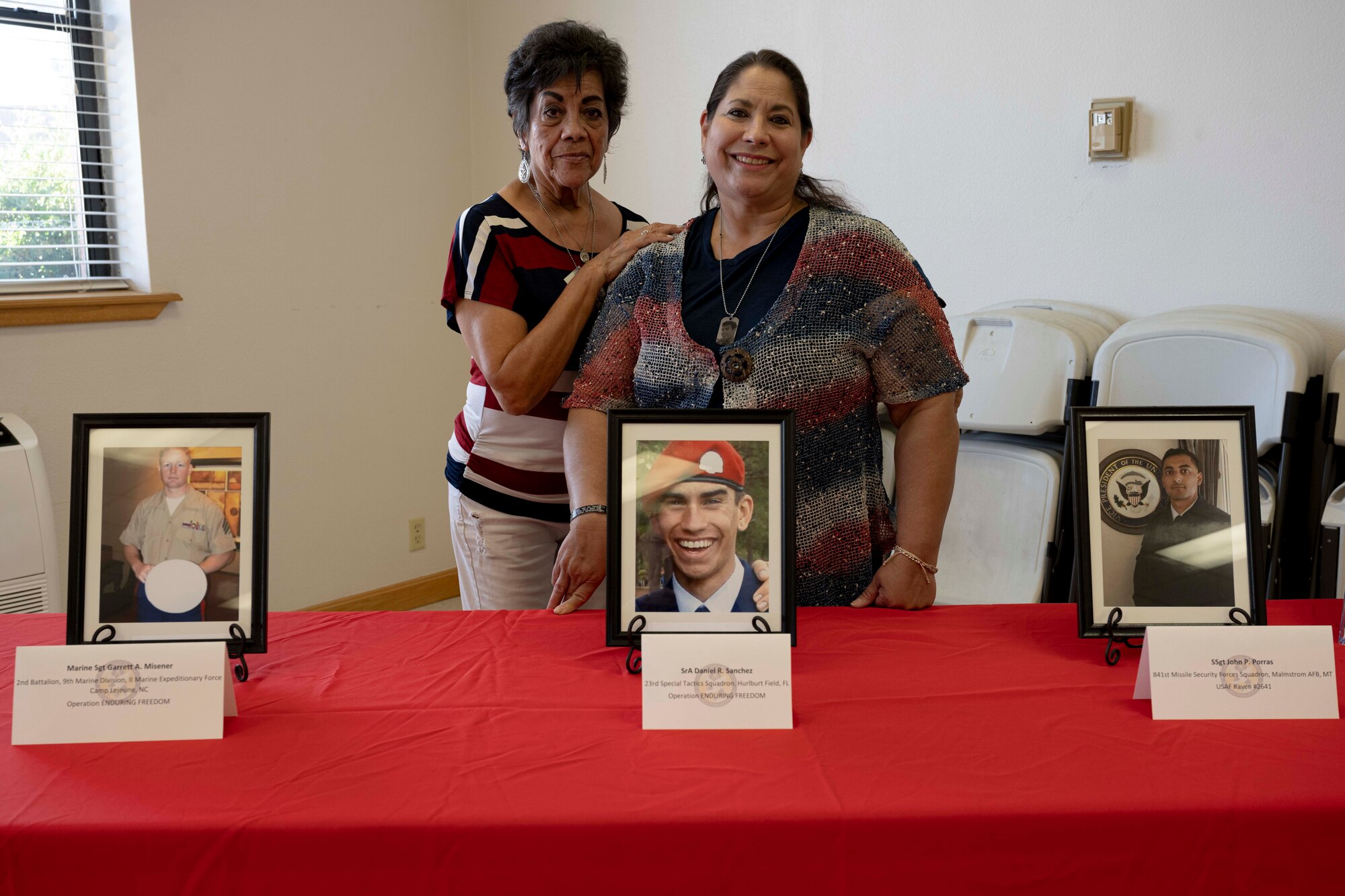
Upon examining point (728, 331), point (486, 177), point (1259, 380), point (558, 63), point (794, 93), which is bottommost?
point (1259, 380)

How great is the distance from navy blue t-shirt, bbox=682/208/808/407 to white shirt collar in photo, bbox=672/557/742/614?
1.07 feet

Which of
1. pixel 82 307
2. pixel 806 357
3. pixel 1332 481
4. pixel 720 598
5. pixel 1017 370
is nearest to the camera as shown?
pixel 720 598

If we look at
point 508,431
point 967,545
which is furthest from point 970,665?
Answer: point 967,545

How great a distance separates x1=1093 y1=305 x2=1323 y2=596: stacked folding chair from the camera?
7.34 feet

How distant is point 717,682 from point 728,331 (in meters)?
0.54

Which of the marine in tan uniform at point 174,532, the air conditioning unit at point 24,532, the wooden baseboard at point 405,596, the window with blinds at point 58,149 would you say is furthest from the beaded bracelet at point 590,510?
the wooden baseboard at point 405,596

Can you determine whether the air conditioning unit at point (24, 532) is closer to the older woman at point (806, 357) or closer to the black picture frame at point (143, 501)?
the black picture frame at point (143, 501)

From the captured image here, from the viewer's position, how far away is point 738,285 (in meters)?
1.44

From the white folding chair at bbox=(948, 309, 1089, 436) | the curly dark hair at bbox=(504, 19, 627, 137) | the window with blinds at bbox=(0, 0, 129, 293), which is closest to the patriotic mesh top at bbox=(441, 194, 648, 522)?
the curly dark hair at bbox=(504, 19, 627, 137)

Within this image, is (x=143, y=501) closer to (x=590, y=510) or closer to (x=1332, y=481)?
(x=590, y=510)

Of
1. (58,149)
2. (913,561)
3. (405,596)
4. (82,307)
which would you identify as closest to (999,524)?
(913,561)

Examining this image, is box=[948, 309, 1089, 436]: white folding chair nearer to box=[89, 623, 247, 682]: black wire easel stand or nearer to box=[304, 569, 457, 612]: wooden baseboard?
box=[89, 623, 247, 682]: black wire easel stand

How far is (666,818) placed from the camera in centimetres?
86

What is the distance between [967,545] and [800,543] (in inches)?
57.5
